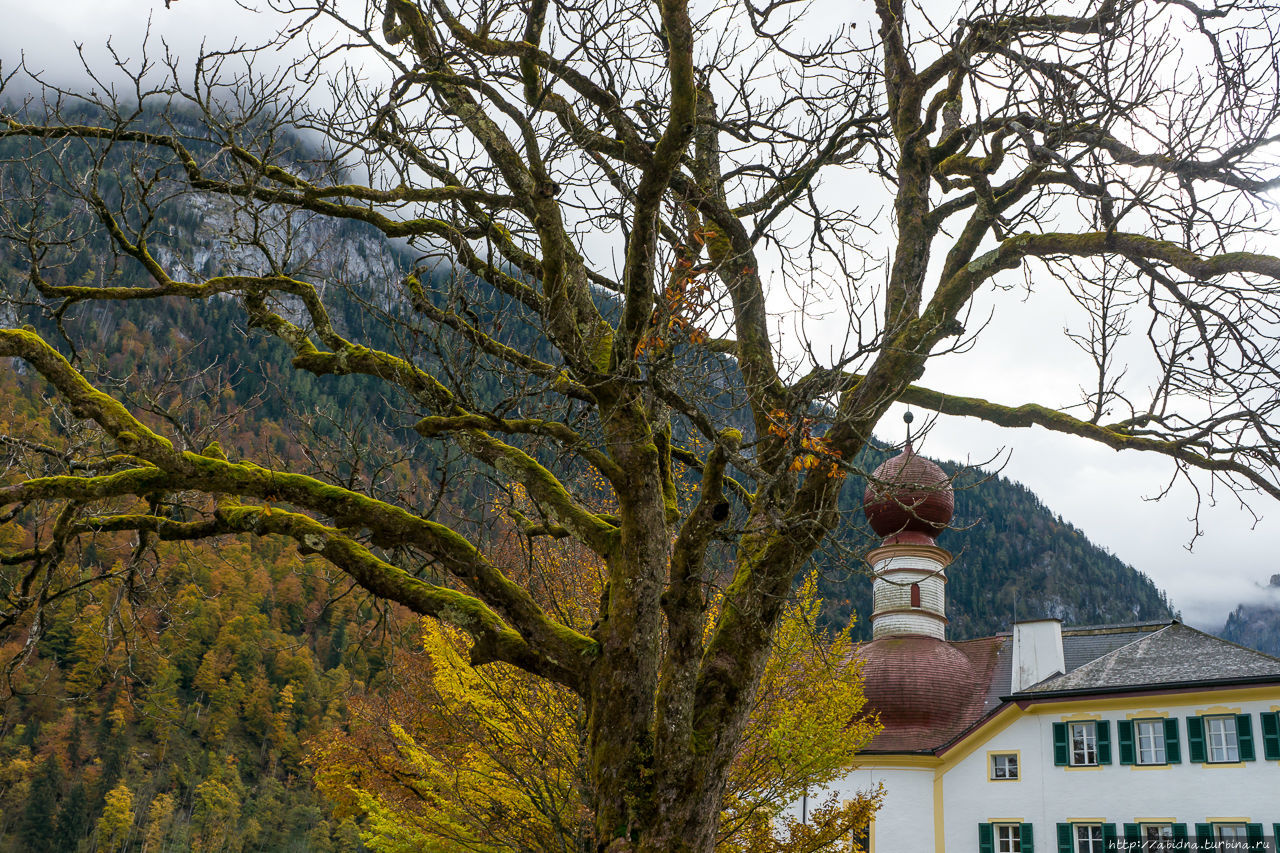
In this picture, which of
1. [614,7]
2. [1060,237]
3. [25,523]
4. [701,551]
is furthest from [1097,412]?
[25,523]

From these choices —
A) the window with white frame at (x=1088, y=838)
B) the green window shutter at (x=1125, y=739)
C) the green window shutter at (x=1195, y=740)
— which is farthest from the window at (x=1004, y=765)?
the green window shutter at (x=1195, y=740)

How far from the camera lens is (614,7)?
7.51 m

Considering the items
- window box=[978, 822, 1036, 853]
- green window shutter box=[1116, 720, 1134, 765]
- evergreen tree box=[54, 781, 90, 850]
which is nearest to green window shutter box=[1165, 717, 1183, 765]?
green window shutter box=[1116, 720, 1134, 765]

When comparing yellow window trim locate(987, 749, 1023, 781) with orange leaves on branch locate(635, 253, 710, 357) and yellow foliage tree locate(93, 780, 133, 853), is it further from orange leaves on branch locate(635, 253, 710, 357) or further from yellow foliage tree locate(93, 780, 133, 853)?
yellow foliage tree locate(93, 780, 133, 853)

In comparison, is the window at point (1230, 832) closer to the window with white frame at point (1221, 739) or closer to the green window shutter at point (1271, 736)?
the window with white frame at point (1221, 739)

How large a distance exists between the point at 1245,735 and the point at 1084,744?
3.58 m

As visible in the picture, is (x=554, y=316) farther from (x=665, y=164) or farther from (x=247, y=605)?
(x=247, y=605)

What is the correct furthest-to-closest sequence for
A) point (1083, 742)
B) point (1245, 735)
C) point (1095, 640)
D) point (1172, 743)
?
point (1095, 640)
point (1083, 742)
point (1172, 743)
point (1245, 735)

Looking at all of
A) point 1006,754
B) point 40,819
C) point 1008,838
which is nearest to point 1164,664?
point 1006,754

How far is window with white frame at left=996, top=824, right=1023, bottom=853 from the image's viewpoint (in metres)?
24.9

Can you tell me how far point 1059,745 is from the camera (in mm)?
25047

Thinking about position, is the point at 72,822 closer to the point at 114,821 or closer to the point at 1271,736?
the point at 114,821

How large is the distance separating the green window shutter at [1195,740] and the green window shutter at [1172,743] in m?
0.23

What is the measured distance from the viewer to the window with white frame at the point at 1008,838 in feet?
81.8
